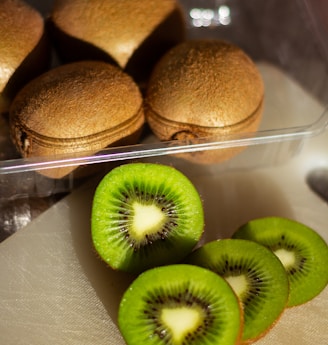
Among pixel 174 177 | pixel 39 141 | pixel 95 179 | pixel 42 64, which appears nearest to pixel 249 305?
pixel 174 177

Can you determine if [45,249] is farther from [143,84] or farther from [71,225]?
[143,84]

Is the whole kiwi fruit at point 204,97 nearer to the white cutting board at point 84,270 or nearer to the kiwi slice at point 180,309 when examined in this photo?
the white cutting board at point 84,270

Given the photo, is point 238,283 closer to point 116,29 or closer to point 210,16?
point 116,29

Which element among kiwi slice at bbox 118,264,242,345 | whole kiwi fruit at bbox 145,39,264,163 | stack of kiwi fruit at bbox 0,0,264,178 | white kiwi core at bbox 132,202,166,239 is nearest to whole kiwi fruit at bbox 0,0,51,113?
stack of kiwi fruit at bbox 0,0,264,178

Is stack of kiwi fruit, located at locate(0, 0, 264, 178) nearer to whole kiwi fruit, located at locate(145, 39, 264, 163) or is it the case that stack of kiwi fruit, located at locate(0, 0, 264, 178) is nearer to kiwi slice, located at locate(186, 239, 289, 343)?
whole kiwi fruit, located at locate(145, 39, 264, 163)

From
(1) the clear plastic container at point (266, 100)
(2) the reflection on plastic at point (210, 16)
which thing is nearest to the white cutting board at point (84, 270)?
(1) the clear plastic container at point (266, 100)

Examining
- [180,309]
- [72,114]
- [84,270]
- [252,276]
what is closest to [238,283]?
[252,276]
